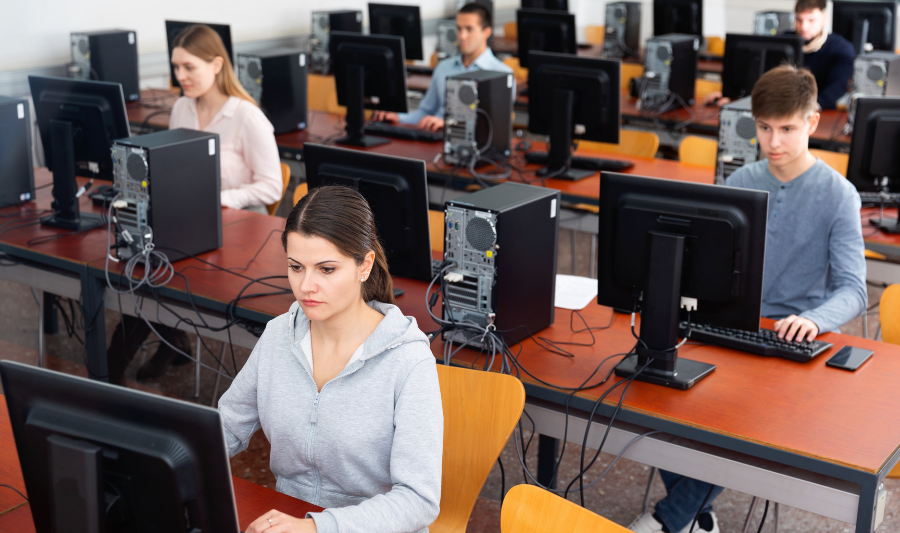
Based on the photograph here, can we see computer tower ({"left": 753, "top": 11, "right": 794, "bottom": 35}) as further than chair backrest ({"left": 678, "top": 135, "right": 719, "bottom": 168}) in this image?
Yes

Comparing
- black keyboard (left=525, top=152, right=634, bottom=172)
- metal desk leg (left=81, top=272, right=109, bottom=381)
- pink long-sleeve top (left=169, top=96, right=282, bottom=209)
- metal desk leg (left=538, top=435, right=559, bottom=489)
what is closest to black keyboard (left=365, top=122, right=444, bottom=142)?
black keyboard (left=525, top=152, right=634, bottom=172)

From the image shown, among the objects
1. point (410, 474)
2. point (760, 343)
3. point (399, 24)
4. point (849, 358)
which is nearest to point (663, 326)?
point (760, 343)

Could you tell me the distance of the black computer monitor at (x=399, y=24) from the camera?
5957mm

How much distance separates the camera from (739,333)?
84.3 inches

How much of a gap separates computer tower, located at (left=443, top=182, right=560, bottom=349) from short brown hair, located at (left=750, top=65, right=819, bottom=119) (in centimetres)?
67

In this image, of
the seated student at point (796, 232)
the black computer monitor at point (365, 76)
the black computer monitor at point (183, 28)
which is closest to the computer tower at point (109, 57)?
the black computer monitor at point (183, 28)

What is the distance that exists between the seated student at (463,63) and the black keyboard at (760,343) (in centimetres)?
247

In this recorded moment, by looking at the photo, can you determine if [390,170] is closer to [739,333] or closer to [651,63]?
[739,333]

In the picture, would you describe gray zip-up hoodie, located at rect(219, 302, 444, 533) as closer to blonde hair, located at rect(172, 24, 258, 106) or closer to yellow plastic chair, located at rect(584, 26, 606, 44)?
blonde hair, located at rect(172, 24, 258, 106)

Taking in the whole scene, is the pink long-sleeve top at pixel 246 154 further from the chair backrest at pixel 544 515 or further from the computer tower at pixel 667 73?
the computer tower at pixel 667 73

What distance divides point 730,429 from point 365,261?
79 centimetres

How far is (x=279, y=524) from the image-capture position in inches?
52.8

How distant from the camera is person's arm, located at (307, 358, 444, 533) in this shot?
141cm

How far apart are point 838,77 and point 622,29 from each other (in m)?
2.56
